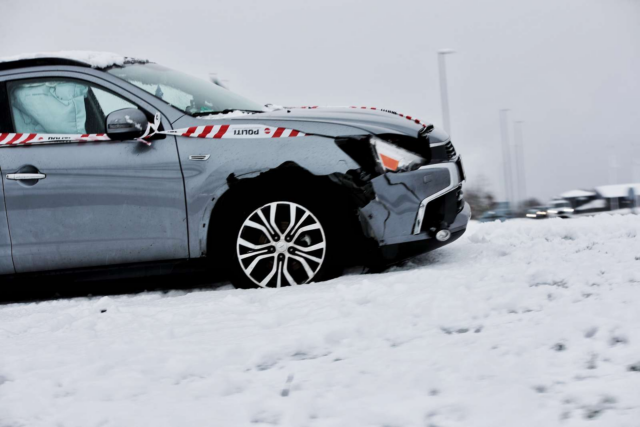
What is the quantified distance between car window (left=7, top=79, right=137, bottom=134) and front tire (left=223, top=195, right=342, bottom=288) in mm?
1133

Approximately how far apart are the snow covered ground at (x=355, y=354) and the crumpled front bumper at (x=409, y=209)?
30 centimetres

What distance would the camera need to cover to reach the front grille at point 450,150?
496cm

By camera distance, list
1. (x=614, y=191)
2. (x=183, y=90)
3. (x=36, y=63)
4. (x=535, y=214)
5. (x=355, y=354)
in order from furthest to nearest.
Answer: (x=614, y=191)
(x=535, y=214)
(x=183, y=90)
(x=36, y=63)
(x=355, y=354)

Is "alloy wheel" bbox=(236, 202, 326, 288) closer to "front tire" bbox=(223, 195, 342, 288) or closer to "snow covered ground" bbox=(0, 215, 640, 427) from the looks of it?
"front tire" bbox=(223, 195, 342, 288)

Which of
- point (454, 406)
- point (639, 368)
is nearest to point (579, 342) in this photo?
point (639, 368)

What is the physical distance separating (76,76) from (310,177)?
5.71ft

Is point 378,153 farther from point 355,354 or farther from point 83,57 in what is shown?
point 83,57

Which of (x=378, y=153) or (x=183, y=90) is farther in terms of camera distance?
(x=183, y=90)

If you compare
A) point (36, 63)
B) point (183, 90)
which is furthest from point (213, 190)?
point (36, 63)

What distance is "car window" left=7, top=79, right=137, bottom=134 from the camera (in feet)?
15.9

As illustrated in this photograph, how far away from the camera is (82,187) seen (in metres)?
4.72

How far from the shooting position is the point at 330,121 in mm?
4699

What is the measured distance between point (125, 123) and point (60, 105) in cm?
66

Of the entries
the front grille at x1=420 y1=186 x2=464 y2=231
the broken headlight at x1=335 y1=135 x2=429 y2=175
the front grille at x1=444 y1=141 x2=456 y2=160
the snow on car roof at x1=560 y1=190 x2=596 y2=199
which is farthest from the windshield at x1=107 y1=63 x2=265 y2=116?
the snow on car roof at x1=560 y1=190 x2=596 y2=199
